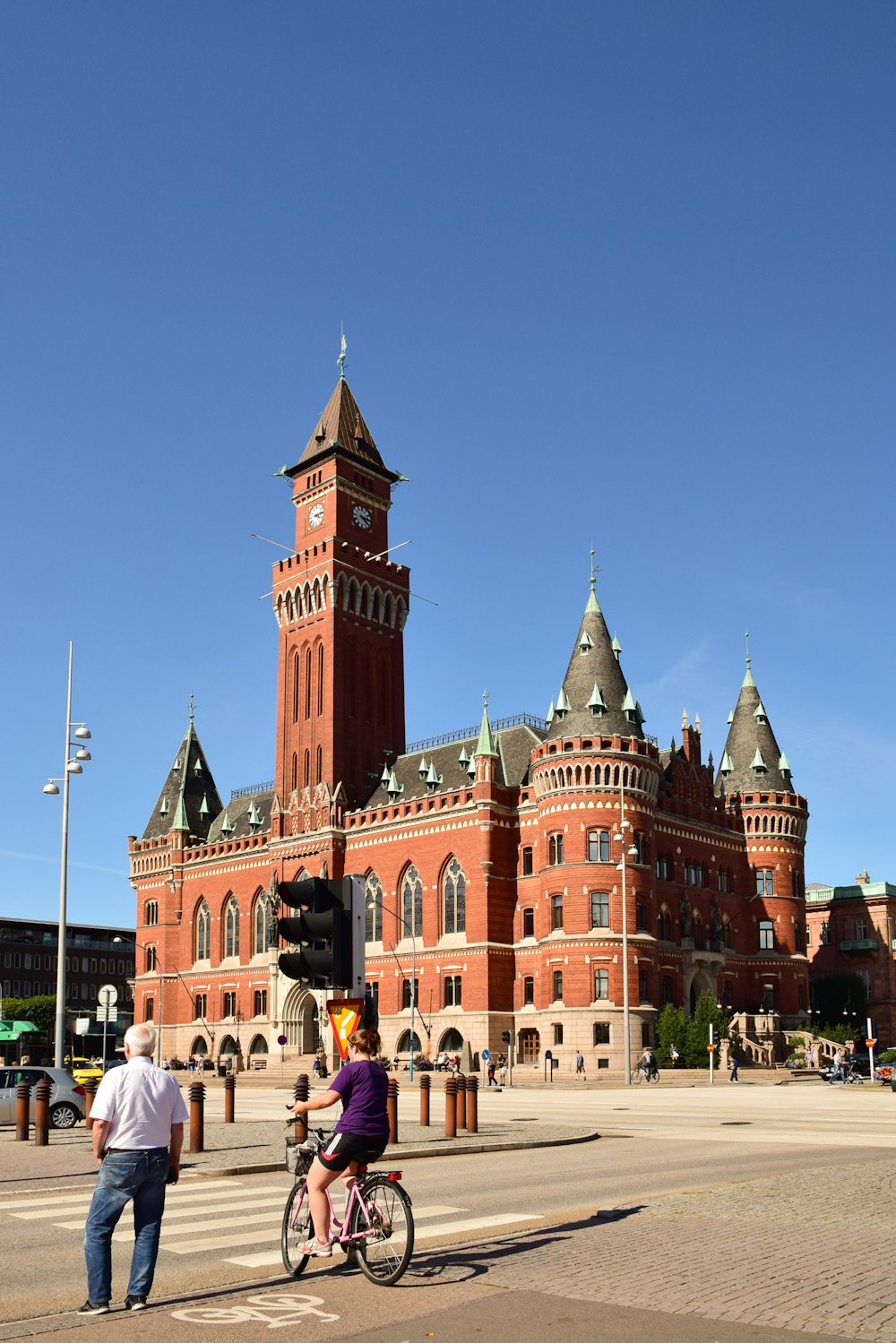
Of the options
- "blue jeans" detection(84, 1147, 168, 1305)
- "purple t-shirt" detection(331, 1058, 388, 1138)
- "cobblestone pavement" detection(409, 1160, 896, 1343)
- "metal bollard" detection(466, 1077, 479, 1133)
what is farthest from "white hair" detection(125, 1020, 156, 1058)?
"metal bollard" detection(466, 1077, 479, 1133)

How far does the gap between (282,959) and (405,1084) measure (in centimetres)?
4841

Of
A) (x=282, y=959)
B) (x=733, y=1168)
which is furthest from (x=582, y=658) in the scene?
(x=282, y=959)

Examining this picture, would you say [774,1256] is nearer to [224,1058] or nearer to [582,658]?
[582,658]

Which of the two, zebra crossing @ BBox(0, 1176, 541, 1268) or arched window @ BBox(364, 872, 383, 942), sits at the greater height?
arched window @ BBox(364, 872, 383, 942)

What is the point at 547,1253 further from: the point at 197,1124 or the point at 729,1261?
the point at 197,1124

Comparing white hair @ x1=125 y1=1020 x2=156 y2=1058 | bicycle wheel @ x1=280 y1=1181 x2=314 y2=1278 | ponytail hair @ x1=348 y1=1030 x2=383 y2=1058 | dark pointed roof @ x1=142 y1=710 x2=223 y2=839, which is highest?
dark pointed roof @ x1=142 y1=710 x2=223 y2=839

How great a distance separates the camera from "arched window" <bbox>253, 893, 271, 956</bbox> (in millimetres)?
81625

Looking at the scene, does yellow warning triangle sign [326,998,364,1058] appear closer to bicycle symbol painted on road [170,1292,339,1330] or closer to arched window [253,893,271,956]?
bicycle symbol painted on road [170,1292,339,1330]

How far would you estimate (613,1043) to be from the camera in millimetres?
62438

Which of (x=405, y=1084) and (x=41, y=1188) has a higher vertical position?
(x=41, y=1188)

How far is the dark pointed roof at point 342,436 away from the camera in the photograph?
272ft

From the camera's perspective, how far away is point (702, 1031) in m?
62.9

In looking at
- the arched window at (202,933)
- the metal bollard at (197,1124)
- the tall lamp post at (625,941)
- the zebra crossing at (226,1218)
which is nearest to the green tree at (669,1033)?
the tall lamp post at (625,941)

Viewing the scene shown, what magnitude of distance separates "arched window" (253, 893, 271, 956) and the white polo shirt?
240 feet
